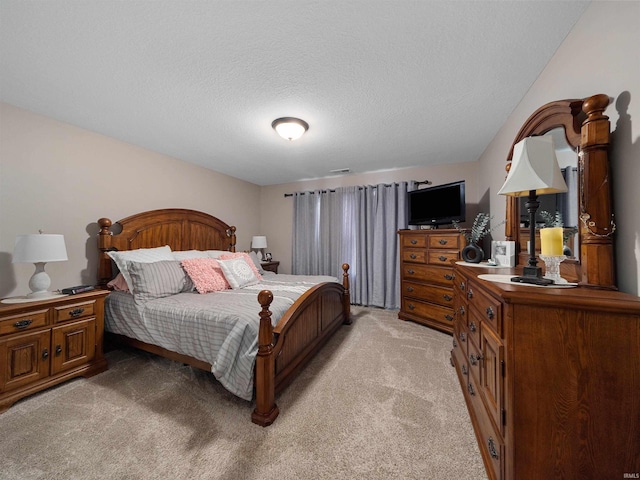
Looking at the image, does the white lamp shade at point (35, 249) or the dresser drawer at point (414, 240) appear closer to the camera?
the white lamp shade at point (35, 249)

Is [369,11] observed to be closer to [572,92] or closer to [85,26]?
[572,92]

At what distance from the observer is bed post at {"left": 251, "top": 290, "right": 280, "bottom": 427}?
5.08 ft

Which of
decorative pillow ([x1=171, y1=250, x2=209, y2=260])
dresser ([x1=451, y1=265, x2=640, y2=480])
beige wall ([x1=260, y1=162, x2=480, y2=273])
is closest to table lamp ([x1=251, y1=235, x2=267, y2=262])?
beige wall ([x1=260, y1=162, x2=480, y2=273])

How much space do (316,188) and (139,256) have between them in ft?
10.1

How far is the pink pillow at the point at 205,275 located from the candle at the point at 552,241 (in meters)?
2.71

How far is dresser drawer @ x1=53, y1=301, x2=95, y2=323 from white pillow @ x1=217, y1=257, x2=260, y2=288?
1.17m

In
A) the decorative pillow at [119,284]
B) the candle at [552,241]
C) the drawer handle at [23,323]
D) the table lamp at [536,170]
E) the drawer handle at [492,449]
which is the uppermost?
the table lamp at [536,170]

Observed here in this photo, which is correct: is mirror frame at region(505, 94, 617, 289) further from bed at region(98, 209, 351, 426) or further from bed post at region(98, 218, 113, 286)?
bed post at region(98, 218, 113, 286)

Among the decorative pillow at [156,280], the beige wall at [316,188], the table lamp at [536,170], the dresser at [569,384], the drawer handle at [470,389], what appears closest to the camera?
the dresser at [569,384]

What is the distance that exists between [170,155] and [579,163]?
13.5ft

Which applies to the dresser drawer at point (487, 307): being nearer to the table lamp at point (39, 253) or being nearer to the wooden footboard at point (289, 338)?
the wooden footboard at point (289, 338)

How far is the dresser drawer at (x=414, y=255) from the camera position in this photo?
3.25 meters

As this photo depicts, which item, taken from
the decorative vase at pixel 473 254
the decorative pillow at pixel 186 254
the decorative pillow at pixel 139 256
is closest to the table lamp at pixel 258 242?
the decorative pillow at pixel 186 254

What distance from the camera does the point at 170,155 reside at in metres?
3.36
